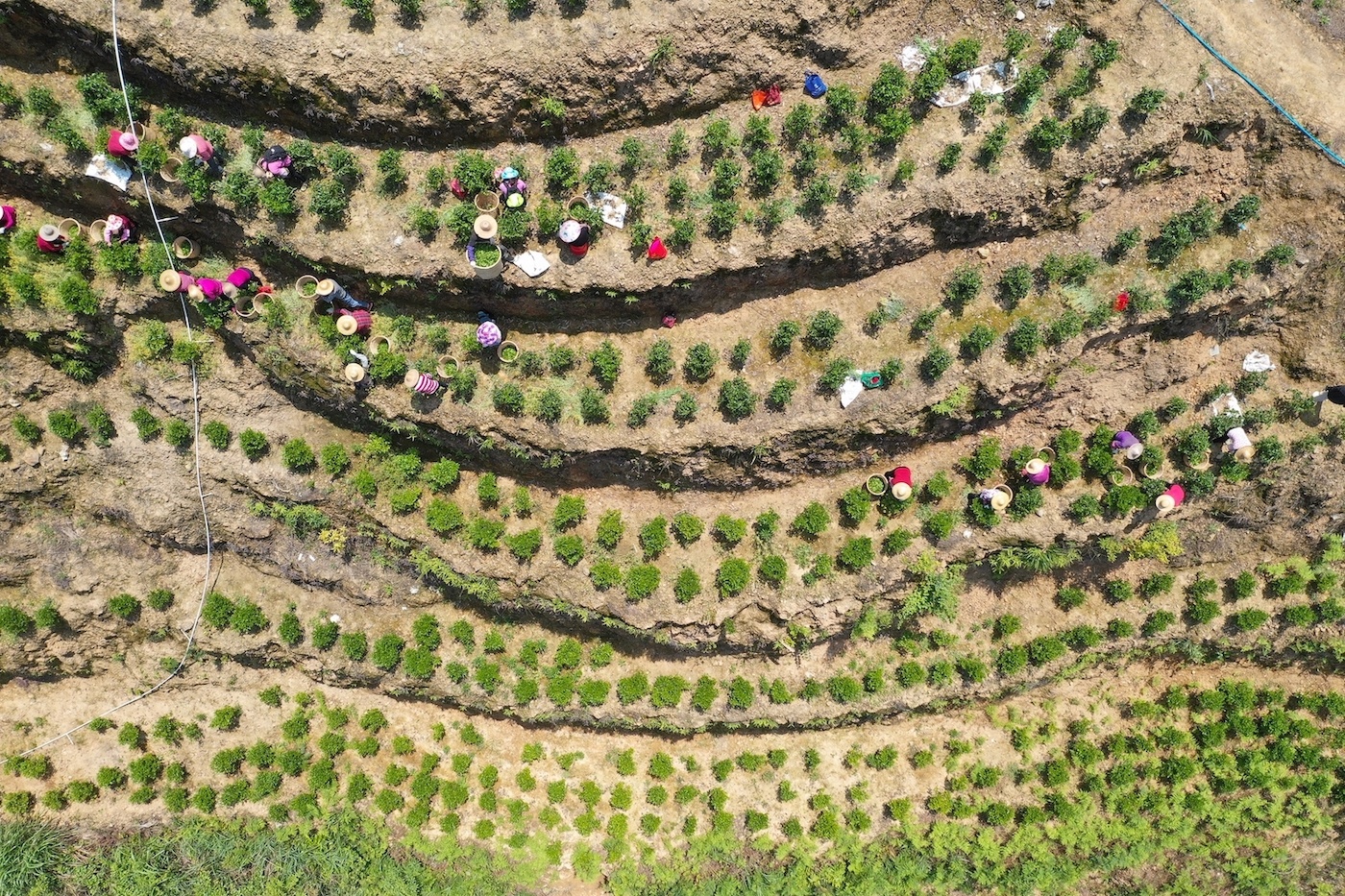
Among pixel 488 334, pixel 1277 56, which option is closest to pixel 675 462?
pixel 488 334

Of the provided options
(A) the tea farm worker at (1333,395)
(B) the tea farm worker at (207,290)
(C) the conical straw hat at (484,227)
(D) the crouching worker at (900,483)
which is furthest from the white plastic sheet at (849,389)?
(B) the tea farm worker at (207,290)

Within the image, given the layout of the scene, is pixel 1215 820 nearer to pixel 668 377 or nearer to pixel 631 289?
pixel 668 377

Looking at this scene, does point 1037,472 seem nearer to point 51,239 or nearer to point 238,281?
point 238,281

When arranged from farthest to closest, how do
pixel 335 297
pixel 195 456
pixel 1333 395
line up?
pixel 195 456 < pixel 1333 395 < pixel 335 297

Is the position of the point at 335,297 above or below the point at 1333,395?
above

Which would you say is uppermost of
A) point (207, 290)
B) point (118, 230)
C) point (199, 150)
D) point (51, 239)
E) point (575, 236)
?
point (199, 150)

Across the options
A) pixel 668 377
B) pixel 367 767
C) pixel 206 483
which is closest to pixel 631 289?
pixel 668 377

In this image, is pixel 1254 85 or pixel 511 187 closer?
pixel 511 187
